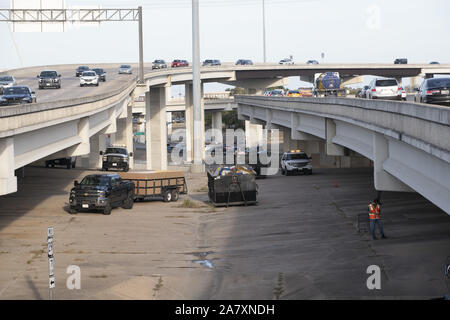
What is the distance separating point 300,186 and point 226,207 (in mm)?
10016

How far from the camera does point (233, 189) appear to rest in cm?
3578

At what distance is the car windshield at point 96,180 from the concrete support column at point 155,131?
55.2 metres

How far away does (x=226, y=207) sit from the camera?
35969 millimetres

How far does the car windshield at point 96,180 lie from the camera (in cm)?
3222

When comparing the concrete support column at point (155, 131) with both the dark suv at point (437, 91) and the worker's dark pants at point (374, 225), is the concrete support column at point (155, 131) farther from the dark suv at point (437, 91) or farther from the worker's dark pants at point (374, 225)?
the worker's dark pants at point (374, 225)

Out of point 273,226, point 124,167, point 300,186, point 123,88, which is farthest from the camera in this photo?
point 123,88

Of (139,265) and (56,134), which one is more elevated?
(56,134)

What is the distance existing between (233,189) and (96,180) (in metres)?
6.97

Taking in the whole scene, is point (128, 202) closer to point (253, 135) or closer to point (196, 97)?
point (196, 97)

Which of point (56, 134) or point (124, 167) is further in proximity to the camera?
point (124, 167)

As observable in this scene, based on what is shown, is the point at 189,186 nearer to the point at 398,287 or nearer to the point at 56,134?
the point at 56,134

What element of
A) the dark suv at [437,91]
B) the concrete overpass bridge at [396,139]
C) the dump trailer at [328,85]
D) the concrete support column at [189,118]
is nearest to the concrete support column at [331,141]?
the concrete overpass bridge at [396,139]

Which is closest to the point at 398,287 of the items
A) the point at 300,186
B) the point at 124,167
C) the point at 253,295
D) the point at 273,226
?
the point at 253,295

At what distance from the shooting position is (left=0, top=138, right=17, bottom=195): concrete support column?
22.0 m
